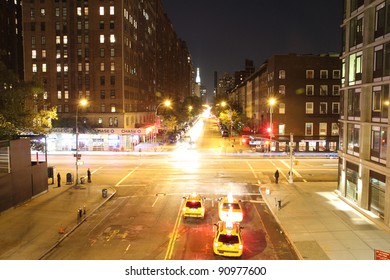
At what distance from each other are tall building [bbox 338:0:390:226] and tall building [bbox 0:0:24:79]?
390 ft

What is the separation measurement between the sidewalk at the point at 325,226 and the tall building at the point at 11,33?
4666 inches

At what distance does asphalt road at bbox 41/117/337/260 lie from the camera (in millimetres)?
20750

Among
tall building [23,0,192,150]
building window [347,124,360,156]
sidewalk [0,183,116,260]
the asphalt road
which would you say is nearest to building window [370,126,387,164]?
building window [347,124,360,156]

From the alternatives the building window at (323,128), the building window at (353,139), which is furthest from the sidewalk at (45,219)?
the building window at (323,128)

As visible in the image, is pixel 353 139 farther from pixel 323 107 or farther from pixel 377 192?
pixel 323 107

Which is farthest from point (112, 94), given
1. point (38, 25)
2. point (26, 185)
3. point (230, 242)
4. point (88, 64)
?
point (230, 242)

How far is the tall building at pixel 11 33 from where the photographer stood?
127 metres

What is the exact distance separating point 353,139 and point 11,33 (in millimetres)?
130516

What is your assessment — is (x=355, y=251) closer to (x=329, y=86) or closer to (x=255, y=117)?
(x=329, y=86)

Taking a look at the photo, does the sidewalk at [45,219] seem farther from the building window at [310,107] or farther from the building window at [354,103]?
the building window at [310,107]

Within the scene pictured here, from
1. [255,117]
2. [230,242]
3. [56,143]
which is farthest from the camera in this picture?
[255,117]

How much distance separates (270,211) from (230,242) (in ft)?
35.7

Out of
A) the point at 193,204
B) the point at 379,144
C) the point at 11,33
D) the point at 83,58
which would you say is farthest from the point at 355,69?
the point at 11,33

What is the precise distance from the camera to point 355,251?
67.0 feet
